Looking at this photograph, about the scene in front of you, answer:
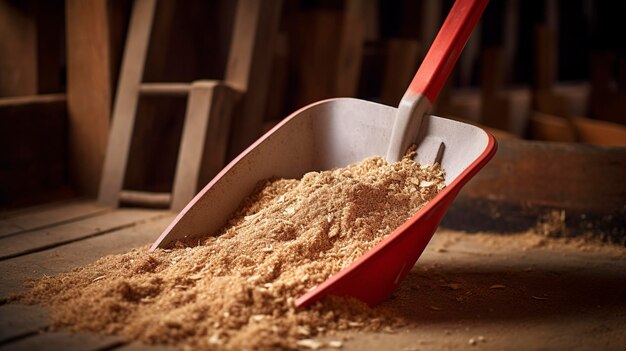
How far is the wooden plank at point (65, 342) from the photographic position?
1.67 metres

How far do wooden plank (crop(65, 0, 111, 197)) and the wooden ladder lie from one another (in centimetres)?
12

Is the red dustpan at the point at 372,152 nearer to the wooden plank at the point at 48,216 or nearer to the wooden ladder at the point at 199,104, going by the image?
the wooden ladder at the point at 199,104

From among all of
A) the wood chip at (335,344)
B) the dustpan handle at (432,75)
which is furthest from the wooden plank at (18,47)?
the wood chip at (335,344)

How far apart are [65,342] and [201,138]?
157cm

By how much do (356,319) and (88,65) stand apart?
2172mm

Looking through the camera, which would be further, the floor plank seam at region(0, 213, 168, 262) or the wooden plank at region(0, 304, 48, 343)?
the floor plank seam at region(0, 213, 168, 262)

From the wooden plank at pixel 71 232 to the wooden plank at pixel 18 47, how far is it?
0.97 metres

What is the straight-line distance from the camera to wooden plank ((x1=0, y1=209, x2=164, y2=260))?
2.56 meters

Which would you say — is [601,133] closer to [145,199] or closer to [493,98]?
[493,98]

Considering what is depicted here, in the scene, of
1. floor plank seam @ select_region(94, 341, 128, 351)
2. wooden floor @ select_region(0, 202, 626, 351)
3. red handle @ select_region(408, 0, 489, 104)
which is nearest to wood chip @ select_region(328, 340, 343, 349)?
wooden floor @ select_region(0, 202, 626, 351)

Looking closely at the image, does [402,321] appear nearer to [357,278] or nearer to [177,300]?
[357,278]

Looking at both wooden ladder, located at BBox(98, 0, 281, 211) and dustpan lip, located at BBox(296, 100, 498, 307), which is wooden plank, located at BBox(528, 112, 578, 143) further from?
dustpan lip, located at BBox(296, 100, 498, 307)

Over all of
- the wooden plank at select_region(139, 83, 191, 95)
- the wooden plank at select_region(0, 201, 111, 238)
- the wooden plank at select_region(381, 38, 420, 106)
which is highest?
the wooden plank at select_region(381, 38, 420, 106)

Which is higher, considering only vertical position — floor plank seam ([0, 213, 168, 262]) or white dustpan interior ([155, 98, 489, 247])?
white dustpan interior ([155, 98, 489, 247])
